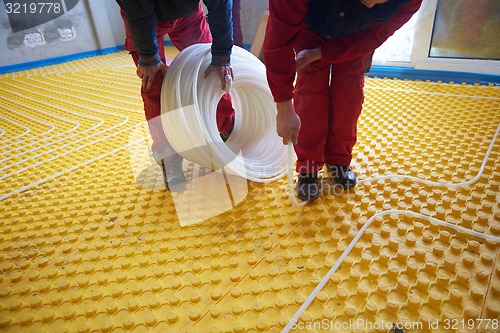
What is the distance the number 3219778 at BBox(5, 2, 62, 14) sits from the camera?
4.36 meters

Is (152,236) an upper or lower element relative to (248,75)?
lower

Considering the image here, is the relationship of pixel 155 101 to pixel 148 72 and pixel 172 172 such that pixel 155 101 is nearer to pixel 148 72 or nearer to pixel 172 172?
pixel 148 72

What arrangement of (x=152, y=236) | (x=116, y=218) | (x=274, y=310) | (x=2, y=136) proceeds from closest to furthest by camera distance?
1. (x=274, y=310)
2. (x=152, y=236)
3. (x=116, y=218)
4. (x=2, y=136)

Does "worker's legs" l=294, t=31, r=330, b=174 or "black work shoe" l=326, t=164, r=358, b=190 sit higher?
"worker's legs" l=294, t=31, r=330, b=174

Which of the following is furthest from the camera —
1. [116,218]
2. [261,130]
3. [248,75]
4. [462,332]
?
[261,130]

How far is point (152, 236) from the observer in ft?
4.27

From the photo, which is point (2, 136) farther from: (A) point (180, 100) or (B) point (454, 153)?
(B) point (454, 153)

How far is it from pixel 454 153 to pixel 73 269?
6.03 ft

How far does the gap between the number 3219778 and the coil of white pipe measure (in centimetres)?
439

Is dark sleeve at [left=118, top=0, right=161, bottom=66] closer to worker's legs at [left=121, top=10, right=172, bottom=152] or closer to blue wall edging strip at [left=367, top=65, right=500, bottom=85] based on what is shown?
worker's legs at [left=121, top=10, right=172, bottom=152]

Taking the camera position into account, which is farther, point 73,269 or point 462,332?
point 73,269

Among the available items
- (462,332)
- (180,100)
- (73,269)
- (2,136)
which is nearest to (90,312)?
(73,269)

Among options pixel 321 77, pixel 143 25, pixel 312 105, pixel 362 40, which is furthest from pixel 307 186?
pixel 143 25

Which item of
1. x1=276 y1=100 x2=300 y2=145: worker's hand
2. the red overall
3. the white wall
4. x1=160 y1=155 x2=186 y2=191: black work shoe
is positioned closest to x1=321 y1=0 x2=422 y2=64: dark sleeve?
the red overall
